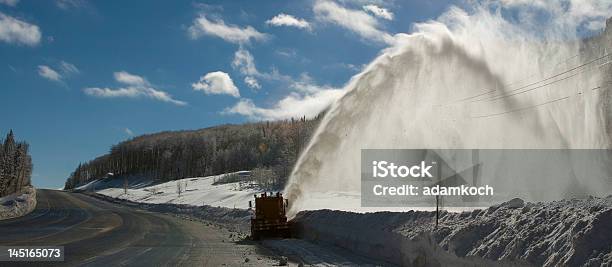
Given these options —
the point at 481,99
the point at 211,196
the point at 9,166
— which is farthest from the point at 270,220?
the point at 9,166

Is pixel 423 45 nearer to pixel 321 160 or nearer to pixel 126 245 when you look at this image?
pixel 321 160

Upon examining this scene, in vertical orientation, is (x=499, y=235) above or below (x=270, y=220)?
above

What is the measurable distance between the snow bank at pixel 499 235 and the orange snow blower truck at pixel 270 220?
714 centimetres

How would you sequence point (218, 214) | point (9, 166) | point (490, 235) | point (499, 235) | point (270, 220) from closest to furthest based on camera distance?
point (499, 235), point (490, 235), point (270, 220), point (218, 214), point (9, 166)

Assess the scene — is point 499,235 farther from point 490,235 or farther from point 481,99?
point 481,99

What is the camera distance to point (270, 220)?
2462 cm

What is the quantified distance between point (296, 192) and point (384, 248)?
1410cm

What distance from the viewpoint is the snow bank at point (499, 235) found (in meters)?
9.00

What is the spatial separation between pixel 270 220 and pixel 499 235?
14.9m

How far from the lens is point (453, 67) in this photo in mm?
27344

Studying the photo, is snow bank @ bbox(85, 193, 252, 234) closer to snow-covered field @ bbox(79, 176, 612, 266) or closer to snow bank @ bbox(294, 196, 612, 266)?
snow-covered field @ bbox(79, 176, 612, 266)

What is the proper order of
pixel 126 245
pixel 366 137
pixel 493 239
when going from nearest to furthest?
pixel 493 239
pixel 126 245
pixel 366 137

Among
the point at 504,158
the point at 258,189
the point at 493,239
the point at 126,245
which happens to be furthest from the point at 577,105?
the point at 258,189

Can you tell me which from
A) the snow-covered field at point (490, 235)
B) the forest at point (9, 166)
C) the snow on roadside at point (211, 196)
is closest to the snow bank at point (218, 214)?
the snow on roadside at point (211, 196)
